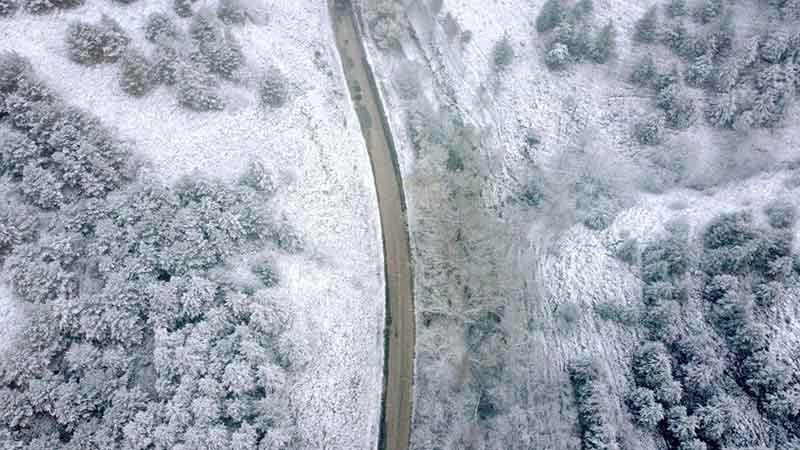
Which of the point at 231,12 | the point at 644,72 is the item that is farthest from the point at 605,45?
the point at 231,12

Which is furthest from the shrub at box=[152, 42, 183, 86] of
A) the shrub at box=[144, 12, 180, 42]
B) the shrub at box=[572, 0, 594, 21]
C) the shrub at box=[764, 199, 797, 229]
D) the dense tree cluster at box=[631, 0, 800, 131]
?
the shrub at box=[764, 199, 797, 229]

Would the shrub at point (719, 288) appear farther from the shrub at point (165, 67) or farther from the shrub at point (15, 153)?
the shrub at point (15, 153)

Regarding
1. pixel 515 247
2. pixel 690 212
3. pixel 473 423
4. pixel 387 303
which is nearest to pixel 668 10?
pixel 690 212

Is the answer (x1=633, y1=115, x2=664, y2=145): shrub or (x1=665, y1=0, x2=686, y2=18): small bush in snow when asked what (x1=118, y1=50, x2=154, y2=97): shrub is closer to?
(x1=633, y1=115, x2=664, y2=145): shrub

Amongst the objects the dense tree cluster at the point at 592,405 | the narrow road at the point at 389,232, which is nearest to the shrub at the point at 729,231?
the dense tree cluster at the point at 592,405

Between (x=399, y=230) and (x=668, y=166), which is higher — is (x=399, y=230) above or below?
below

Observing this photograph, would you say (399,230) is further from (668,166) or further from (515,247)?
(668,166)
